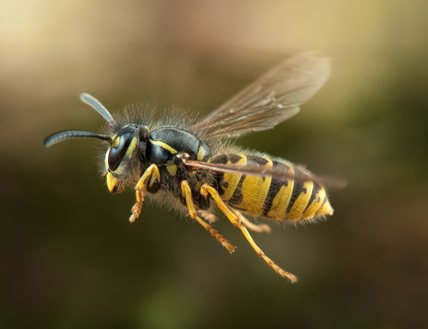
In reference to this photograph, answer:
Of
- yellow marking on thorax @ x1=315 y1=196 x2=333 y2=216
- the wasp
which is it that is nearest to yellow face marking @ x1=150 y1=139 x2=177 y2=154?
the wasp

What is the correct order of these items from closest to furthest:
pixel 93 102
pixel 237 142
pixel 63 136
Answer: pixel 63 136
pixel 93 102
pixel 237 142

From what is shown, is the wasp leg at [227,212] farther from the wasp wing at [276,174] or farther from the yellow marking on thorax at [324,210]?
the yellow marking on thorax at [324,210]

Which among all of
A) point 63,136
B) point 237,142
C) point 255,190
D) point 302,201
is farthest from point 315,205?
point 237,142

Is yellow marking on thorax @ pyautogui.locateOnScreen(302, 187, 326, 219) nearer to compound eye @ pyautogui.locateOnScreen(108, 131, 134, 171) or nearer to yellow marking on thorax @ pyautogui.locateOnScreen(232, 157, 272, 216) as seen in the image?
yellow marking on thorax @ pyautogui.locateOnScreen(232, 157, 272, 216)

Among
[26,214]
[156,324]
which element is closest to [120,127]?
[156,324]

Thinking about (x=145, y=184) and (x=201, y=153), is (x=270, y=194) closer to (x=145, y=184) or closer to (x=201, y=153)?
(x=201, y=153)
